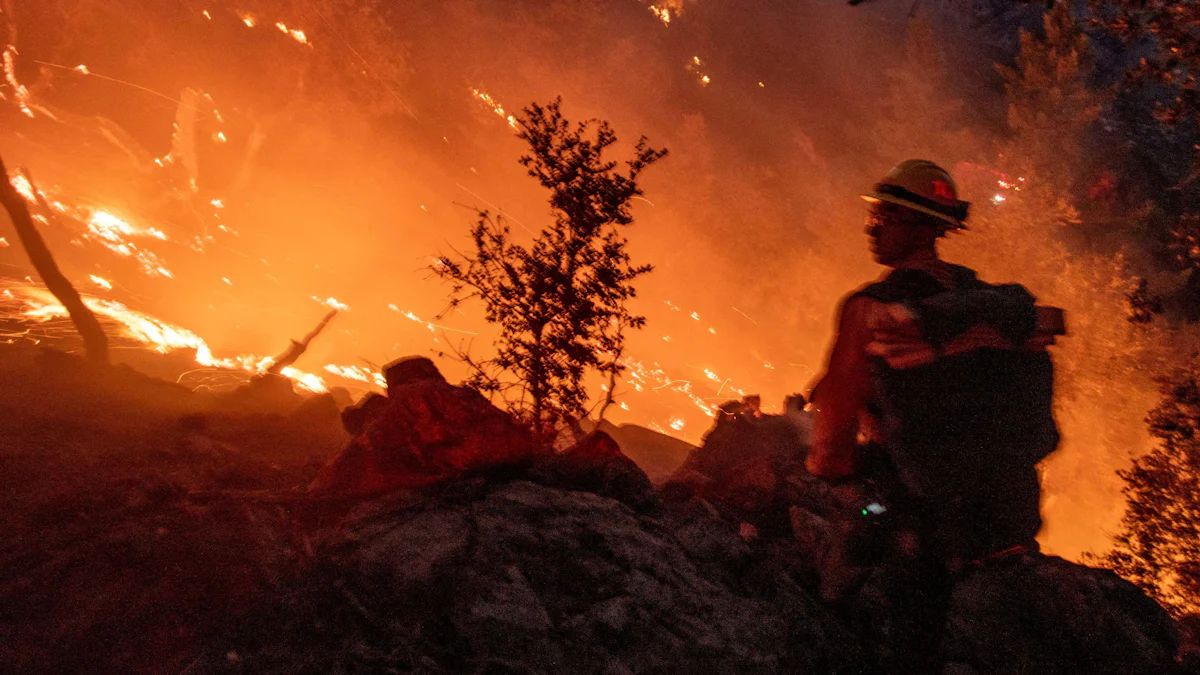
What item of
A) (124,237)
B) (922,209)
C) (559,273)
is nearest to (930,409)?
(922,209)

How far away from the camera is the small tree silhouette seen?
872 centimetres

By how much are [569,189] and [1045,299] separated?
89.7ft

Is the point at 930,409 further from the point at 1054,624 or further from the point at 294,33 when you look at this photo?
the point at 294,33

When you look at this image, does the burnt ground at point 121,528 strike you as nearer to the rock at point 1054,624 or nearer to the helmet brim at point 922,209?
the rock at point 1054,624

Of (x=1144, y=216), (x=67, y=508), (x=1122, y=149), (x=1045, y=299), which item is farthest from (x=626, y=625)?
(x=1122, y=149)

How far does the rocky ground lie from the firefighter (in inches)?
13.6

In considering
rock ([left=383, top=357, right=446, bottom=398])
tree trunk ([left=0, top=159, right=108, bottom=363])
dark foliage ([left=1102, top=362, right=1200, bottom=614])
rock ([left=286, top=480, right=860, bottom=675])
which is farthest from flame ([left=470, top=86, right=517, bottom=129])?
dark foliage ([left=1102, top=362, right=1200, bottom=614])

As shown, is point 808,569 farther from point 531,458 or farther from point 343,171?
point 343,171

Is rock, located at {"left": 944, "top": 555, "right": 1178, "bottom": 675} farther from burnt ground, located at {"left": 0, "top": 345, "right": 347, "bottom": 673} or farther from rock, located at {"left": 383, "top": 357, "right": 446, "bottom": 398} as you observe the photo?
rock, located at {"left": 383, "top": 357, "right": 446, "bottom": 398}

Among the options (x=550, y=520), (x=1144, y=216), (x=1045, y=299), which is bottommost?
(x=550, y=520)

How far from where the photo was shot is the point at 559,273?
8.95 metres

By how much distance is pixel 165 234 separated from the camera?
58062mm

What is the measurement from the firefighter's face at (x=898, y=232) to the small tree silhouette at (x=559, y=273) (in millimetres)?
4910

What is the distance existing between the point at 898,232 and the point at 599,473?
5.14 meters
